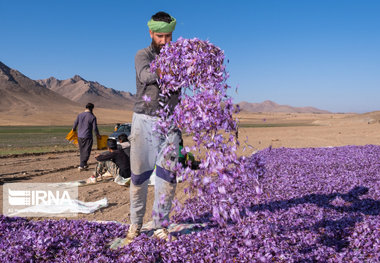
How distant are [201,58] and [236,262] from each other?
105 inches

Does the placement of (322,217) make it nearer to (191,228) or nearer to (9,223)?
(191,228)

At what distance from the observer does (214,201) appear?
407 centimetres

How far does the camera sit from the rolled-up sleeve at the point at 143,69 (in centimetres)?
413

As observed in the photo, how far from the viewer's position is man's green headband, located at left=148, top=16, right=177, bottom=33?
165 inches

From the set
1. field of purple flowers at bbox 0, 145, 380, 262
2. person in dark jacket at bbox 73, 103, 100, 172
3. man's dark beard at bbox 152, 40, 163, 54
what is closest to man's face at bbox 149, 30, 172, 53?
man's dark beard at bbox 152, 40, 163, 54

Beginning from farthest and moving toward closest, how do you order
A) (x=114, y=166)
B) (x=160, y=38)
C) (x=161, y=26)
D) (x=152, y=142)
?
(x=114, y=166) < (x=152, y=142) < (x=160, y=38) < (x=161, y=26)

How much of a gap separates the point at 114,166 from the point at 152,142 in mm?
6447

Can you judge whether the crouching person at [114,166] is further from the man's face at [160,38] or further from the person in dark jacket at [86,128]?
the man's face at [160,38]

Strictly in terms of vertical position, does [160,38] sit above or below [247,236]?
above

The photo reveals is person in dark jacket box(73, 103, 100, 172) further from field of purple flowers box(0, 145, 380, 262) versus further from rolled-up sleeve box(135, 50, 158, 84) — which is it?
rolled-up sleeve box(135, 50, 158, 84)

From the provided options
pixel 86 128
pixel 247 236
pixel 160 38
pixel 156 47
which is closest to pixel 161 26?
pixel 160 38

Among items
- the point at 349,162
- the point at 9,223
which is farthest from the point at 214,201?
the point at 349,162

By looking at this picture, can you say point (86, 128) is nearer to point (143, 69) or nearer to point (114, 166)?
point (114, 166)

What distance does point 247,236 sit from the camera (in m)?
4.38
